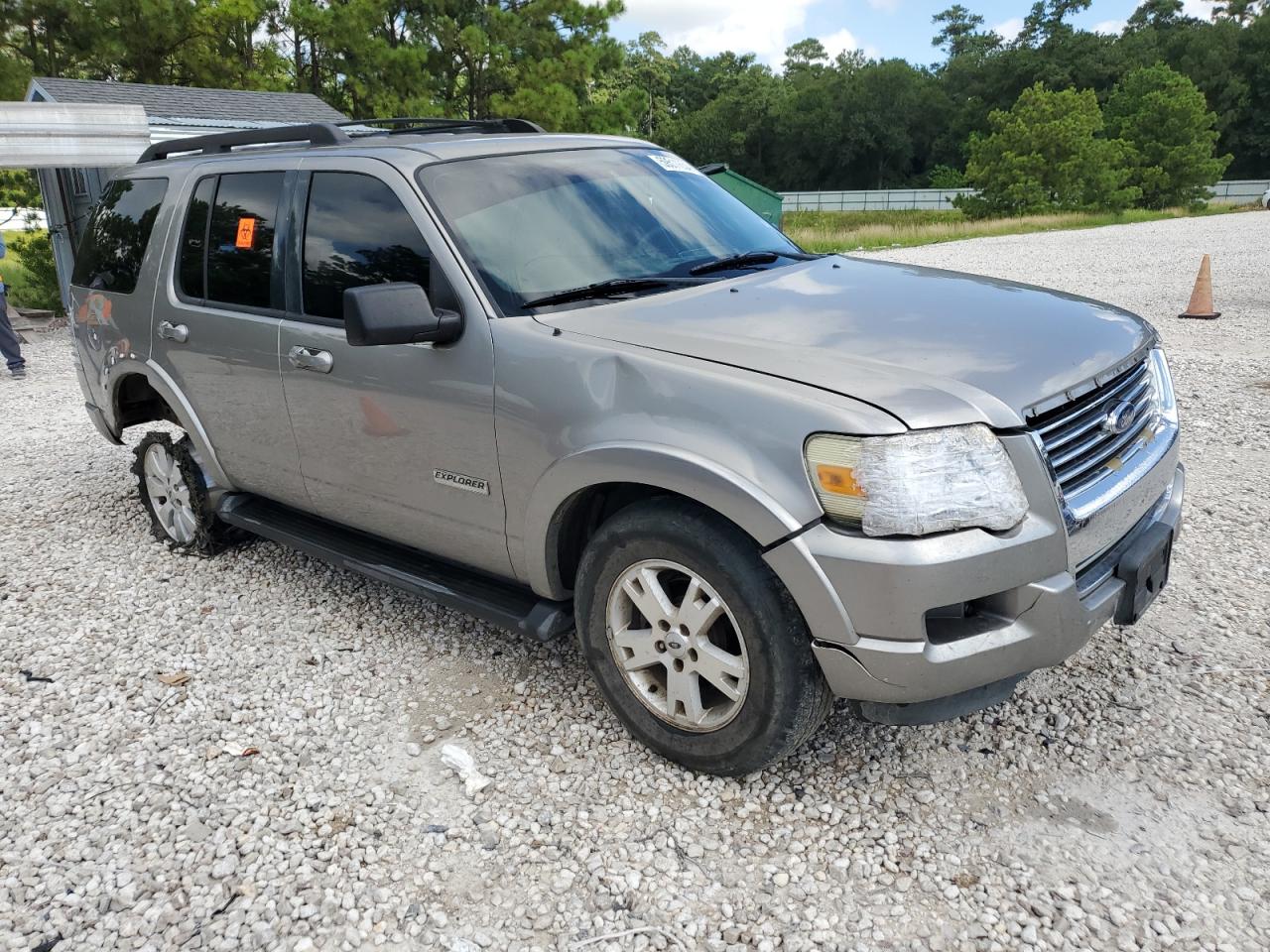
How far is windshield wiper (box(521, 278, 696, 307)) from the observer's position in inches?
124

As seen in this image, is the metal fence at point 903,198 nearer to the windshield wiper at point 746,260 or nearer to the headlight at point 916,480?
the windshield wiper at point 746,260

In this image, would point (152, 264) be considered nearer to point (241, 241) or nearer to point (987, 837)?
point (241, 241)

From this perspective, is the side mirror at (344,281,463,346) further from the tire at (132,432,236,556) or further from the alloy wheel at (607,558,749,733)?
the tire at (132,432,236,556)

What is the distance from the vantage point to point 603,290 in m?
3.24

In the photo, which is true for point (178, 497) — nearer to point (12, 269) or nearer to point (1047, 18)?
point (12, 269)

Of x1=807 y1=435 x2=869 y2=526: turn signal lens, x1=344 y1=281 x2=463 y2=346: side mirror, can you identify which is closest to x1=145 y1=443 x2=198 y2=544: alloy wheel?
x1=344 y1=281 x2=463 y2=346: side mirror

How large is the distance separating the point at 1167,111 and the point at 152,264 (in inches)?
2177

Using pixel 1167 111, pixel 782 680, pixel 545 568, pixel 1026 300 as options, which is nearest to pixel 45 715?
pixel 545 568

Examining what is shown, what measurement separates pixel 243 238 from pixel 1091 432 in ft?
11.1

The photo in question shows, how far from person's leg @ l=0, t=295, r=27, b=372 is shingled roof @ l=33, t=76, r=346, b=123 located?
4616mm

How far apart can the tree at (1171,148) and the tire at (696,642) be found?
1984 inches

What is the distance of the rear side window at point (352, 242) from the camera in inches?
132

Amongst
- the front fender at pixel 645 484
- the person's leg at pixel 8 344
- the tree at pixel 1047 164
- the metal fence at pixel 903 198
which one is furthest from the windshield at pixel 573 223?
the metal fence at pixel 903 198

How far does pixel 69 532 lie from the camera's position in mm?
5477
